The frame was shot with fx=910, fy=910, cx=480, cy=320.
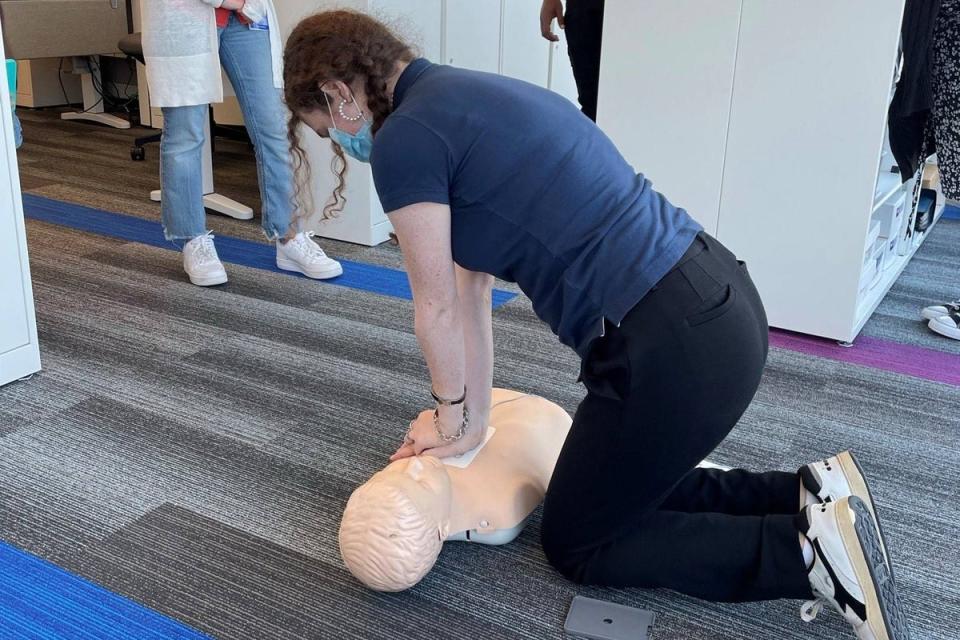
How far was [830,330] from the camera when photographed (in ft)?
8.30

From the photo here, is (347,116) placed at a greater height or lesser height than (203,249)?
greater

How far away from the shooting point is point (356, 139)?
1380 millimetres

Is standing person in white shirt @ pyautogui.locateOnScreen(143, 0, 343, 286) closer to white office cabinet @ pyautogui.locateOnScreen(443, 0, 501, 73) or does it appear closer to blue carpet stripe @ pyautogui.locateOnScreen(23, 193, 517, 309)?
blue carpet stripe @ pyautogui.locateOnScreen(23, 193, 517, 309)

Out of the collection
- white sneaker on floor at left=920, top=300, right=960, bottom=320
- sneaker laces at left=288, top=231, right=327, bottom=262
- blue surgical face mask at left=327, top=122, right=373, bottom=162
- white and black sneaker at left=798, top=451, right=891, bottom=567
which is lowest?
white sneaker on floor at left=920, top=300, right=960, bottom=320

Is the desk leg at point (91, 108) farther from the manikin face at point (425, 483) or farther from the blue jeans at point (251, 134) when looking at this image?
the manikin face at point (425, 483)

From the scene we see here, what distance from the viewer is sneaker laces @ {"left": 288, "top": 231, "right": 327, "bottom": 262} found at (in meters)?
2.95

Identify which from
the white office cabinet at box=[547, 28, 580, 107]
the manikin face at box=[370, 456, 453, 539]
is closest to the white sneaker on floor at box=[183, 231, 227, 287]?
the manikin face at box=[370, 456, 453, 539]

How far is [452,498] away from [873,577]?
25.2 inches

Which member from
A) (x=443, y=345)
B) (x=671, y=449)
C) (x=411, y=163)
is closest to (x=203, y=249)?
(x=443, y=345)

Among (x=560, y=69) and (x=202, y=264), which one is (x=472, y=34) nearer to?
(x=560, y=69)

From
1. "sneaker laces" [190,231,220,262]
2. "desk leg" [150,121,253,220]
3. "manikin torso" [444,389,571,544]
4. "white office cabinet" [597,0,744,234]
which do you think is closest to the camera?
"manikin torso" [444,389,571,544]

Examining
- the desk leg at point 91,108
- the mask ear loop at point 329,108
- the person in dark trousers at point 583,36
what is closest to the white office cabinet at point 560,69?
the person in dark trousers at point 583,36

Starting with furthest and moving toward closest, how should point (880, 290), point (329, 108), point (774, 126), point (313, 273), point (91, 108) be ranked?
point (91, 108), point (313, 273), point (880, 290), point (774, 126), point (329, 108)

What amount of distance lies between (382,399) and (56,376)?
0.78m
